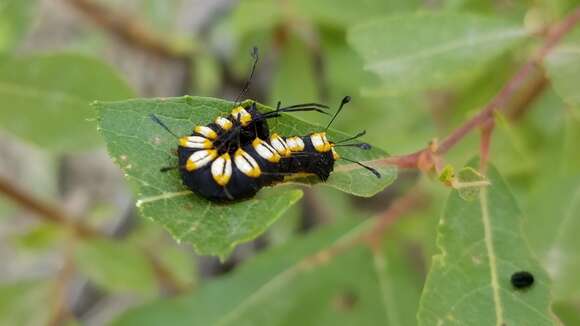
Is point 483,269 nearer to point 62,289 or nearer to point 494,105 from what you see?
point 494,105

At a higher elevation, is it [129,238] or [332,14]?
[332,14]

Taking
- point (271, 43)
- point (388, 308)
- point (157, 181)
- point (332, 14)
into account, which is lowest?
point (388, 308)

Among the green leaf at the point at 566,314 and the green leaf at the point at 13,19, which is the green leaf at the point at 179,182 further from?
the green leaf at the point at 13,19

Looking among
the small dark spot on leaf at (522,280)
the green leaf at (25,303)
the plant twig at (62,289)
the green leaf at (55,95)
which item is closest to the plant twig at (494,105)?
the small dark spot on leaf at (522,280)

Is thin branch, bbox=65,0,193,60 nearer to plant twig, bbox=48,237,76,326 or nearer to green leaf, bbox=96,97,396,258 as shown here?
plant twig, bbox=48,237,76,326

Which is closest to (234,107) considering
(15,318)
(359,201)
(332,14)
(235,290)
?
(235,290)

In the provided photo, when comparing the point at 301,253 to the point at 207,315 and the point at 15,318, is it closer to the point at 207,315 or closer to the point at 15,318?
the point at 207,315

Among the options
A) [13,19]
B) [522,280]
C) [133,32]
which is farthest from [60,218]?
[522,280]
